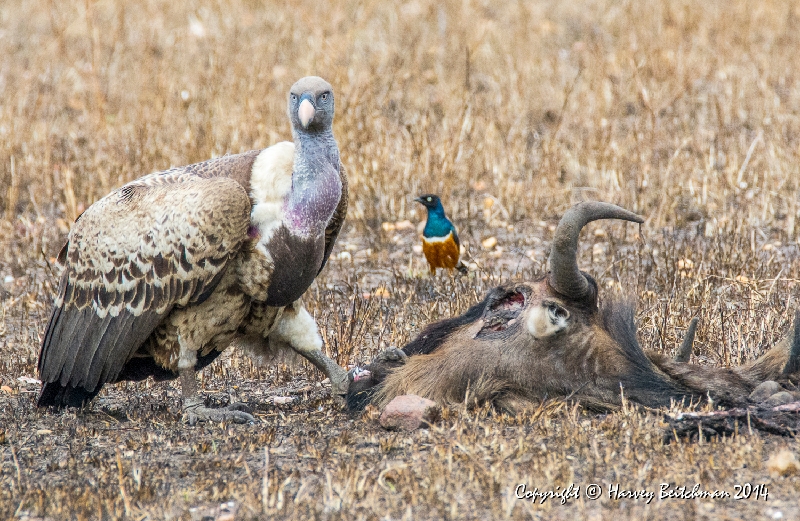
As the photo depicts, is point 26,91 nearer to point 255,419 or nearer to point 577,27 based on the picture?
point 577,27

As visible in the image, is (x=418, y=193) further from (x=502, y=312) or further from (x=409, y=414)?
(x=409, y=414)

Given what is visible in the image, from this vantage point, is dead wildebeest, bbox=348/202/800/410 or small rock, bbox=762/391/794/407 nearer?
small rock, bbox=762/391/794/407

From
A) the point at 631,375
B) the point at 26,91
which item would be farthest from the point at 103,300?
the point at 26,91

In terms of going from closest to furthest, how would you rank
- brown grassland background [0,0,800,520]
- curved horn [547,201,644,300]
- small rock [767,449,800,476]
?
small rock [767,449,800,476] < brown grassland background [0,0,800,520] < curved horn [547,201,644,300]

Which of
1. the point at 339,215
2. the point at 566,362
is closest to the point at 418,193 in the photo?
the point at 339,215

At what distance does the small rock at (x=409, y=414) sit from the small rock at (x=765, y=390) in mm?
1309

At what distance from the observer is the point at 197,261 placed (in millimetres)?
4781

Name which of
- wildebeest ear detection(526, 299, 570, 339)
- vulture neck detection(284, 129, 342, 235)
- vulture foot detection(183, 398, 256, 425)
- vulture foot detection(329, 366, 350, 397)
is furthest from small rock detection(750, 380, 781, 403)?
vulture foot detection(183, 398, 256, 425)

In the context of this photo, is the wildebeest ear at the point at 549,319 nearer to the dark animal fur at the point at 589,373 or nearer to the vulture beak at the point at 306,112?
the dark animal fur at the point at 589,373

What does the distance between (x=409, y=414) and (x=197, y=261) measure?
1.18 m

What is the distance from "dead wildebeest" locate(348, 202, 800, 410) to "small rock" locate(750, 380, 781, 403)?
0.05 meters

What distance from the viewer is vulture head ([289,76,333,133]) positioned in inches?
188

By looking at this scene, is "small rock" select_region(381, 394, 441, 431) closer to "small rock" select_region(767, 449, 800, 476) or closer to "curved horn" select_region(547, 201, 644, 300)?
"curved horn" select_region(547, 201, 644, 300)

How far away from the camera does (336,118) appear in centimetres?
904
